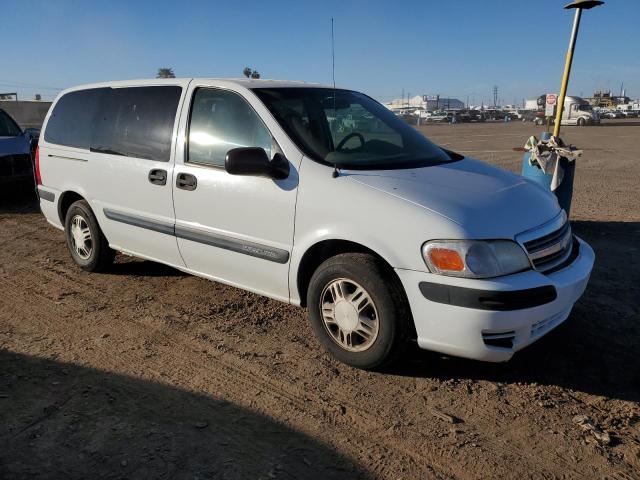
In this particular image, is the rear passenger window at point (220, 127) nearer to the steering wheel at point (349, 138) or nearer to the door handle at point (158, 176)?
the door handle at point (158, 176)

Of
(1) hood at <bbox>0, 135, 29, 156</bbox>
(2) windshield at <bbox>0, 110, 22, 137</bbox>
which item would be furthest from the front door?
(2) windshield at <bbox>0, 110, 22, 137</bbox>

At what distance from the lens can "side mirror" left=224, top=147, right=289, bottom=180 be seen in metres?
3.49

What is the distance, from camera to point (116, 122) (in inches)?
192

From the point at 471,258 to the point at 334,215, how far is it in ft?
2.85

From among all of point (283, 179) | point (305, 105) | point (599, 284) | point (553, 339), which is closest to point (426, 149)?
point (305, 105)

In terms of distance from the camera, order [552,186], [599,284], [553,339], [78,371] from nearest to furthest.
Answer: [78,371] < [553,339] < [599,284] < [552,186]

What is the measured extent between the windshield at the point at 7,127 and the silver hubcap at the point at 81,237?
5.50m

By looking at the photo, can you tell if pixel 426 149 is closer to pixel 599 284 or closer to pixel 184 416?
pixel 599 284

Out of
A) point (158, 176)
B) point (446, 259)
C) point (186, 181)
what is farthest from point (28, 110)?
point (446, 259)

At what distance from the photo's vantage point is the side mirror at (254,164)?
349cm

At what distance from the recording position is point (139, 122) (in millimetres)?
4617

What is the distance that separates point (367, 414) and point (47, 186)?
14.4 ft

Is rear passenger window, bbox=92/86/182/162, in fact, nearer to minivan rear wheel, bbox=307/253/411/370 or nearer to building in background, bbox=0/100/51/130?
minivan rear wheel, bbox=307/253/411/370

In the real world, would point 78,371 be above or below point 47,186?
below
